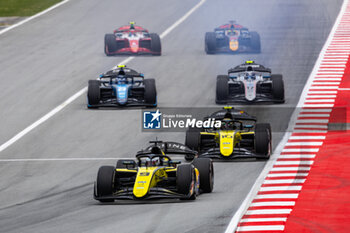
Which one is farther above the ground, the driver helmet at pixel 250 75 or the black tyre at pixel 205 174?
the driver helmet at pixel 250 75

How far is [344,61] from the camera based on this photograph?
154 ft

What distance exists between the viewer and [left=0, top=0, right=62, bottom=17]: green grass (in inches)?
2562

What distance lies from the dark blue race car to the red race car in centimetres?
1151

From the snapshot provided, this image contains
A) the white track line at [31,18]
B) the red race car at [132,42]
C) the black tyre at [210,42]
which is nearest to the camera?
the black tyre at [210,42]

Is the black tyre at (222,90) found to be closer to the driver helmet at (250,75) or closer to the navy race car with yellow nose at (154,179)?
the driver helmet at (250,75)

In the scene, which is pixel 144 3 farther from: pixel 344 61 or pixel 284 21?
pixel 344 61

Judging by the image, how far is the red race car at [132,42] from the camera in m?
49.5

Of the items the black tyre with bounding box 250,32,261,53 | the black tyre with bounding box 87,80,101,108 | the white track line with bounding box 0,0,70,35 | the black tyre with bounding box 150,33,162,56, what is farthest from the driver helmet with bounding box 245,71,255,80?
the white track line with bounding box 0,0,70,35

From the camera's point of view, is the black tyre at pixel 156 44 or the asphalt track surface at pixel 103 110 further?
the black tyre at pixel 156 44

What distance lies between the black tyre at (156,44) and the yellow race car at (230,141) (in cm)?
2001

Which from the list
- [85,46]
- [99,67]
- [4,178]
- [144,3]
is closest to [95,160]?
[4,178]

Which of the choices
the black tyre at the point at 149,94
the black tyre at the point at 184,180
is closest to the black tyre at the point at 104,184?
the black tyre at the point at 184,180

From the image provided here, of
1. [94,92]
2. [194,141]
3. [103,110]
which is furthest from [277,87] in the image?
[194,141]

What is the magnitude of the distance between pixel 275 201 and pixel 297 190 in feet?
4.63
